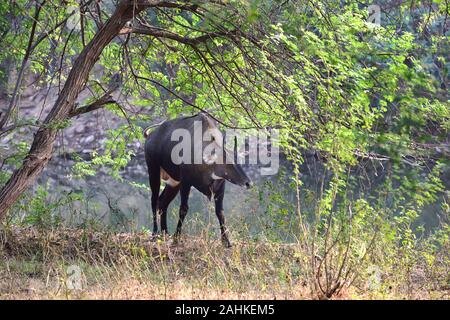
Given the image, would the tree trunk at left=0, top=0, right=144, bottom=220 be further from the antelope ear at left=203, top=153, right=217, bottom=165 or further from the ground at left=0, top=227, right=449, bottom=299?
the antelope ear at left=203, top=153, right=217, bottom=165

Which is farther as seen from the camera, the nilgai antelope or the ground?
the nilgai antelope

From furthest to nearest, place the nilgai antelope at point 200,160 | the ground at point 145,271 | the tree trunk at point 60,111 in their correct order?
1. the nilgai antelope at point 200,160
2. the tree trunk at point 60,111
3. the ground at point 145,271

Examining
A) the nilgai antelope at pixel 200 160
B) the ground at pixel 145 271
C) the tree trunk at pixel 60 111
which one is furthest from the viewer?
the nilgai antelope at pixel 200 160

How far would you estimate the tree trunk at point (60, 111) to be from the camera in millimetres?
7422

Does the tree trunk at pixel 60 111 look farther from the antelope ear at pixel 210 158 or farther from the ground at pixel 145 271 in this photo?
the antelope ear at pixel 210 158

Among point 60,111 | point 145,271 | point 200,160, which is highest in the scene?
point 60,111

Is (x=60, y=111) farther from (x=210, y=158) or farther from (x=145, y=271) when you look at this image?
(x=210, y=158)

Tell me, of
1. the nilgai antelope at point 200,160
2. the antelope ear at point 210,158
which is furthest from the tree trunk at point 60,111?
the antelope ear at point 210,158

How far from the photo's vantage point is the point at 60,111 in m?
7.49

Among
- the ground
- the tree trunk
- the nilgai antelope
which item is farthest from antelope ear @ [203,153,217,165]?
the tree trunk

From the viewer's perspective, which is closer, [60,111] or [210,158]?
[60,111]

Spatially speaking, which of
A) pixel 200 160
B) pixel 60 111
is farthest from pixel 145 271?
pixel 200 160

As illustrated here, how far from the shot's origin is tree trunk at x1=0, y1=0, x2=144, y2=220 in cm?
742

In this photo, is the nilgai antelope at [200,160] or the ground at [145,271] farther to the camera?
the nilgai antelope at [200,160]
